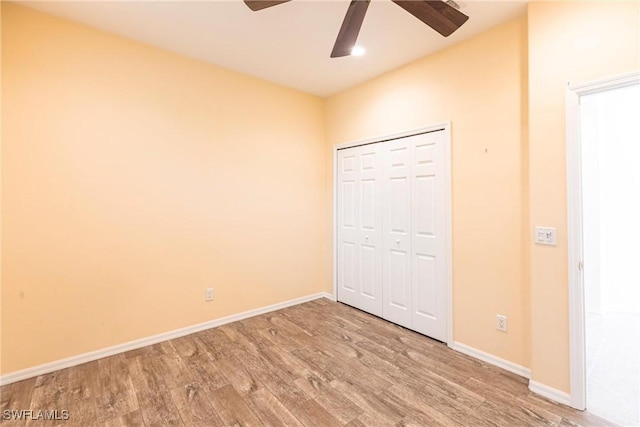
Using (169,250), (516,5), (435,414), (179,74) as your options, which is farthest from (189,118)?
(435,414)

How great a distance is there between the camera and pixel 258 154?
3.34m

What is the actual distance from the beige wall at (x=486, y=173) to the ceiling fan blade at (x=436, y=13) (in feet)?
2.59

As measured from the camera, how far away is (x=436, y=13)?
1647 millimetres

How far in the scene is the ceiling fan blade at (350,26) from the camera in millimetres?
1579

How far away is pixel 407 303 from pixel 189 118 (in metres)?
2.95

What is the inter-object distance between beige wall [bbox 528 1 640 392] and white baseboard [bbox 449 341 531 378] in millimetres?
179

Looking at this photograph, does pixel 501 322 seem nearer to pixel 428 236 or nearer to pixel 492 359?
pixel 492 359

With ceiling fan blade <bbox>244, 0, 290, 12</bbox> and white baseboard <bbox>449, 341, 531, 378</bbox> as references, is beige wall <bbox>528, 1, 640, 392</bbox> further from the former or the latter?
ceiling fan blade <bbox>244, 0, 290, 12</bbox>

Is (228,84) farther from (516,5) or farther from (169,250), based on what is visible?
(516,5)

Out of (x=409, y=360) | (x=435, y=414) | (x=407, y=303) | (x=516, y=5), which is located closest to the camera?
(x=435, y=414)

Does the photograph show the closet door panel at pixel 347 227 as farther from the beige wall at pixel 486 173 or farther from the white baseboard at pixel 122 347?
the beige wall at pixel 486 173

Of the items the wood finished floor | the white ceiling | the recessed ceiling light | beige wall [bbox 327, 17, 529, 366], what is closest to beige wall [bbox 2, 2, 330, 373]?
the white ceiling

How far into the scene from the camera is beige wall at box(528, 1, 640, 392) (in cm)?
173

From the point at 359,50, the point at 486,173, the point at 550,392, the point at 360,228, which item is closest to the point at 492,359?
the point at 550,392
